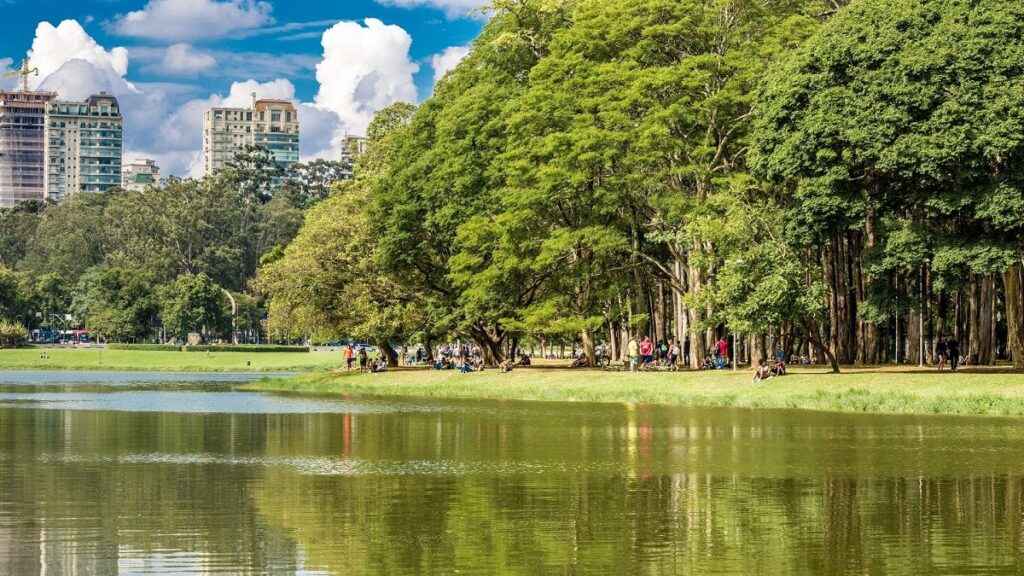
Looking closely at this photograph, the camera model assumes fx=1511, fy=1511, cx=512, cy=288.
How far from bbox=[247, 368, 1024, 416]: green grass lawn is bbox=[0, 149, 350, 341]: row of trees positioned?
7789 cm

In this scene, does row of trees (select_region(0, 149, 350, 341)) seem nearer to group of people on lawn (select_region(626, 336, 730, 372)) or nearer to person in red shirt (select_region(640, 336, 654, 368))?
group of people on lawn (select_region(626, 336, 730, 372))

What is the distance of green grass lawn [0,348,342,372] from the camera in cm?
11089

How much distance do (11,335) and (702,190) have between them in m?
104

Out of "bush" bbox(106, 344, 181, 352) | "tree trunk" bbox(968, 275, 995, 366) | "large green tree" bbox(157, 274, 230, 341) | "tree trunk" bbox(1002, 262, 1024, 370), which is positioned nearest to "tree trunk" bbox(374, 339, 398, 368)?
"tree trunk" bbox(968, 275, 995, 366)

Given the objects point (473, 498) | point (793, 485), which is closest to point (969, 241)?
point (793, 485)

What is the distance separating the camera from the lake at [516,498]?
53.0ft

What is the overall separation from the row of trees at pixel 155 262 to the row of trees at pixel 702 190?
225 ft

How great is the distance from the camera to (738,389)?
1999 inches

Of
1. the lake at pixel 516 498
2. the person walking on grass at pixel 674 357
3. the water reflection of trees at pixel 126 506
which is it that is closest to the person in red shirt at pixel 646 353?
the person walking on grass at pixel 674 357

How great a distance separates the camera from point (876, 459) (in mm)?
27469

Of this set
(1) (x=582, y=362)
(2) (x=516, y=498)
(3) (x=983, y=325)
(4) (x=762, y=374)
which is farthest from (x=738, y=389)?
(2) (x=516, y=498)

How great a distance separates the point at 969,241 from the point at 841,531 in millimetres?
35846

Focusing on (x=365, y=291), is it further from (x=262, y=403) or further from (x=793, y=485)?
(x=793, y=485)

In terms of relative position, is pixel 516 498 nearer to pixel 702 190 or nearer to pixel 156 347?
pixel 702 190
